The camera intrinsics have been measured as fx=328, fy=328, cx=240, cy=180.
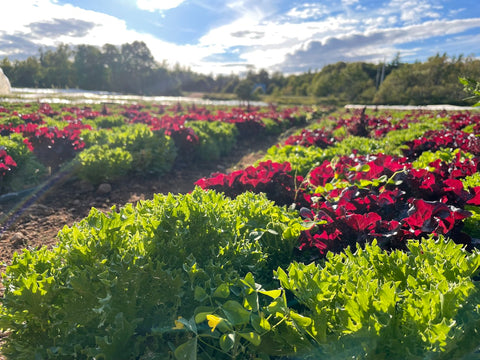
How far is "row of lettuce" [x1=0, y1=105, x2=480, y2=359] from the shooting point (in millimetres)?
1216

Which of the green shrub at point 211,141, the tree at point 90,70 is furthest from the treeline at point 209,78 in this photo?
the green shrub at point 211,141

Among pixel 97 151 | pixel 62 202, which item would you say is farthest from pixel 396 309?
pixel 97 151

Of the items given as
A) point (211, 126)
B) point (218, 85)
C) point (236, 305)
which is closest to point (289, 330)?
point (236, 305)

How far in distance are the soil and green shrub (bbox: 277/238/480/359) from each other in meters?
2.97

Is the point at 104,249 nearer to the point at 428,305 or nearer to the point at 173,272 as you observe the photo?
the point at 173,272

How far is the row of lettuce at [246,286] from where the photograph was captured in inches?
47.9

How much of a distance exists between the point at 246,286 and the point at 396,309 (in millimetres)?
608

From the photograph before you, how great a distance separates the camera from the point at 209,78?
88.8m

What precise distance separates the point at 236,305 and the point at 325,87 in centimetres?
6021

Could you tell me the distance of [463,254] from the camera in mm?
1477

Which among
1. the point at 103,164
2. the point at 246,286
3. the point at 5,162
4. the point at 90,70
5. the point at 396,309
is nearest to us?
the point at 396,309

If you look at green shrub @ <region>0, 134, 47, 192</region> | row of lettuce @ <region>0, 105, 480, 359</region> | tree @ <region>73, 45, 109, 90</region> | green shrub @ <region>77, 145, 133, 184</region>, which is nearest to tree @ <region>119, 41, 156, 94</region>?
tree @ <region>73, 45, 109, 90</region>

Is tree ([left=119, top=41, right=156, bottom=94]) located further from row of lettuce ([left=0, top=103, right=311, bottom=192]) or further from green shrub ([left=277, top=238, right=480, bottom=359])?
green shrub ([left=277, top=238, right=480, bottom=359])

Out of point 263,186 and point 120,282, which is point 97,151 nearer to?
point 263,186
